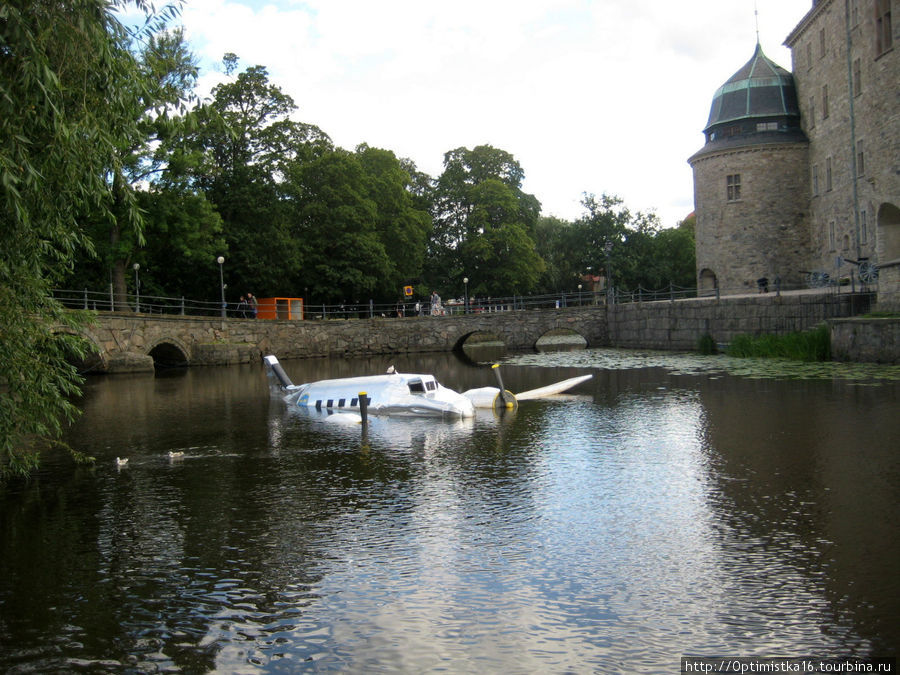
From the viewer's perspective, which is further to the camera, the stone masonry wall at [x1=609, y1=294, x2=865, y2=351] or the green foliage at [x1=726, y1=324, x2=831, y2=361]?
the stone masonry wall at [x1=609, y1=294, x2=865, y2=351]

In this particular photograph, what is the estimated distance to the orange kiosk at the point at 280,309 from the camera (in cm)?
4259

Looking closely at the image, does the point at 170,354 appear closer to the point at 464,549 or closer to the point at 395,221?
the point at 395,221

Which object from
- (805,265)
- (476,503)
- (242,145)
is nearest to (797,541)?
(476,503)

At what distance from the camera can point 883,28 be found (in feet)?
95.0

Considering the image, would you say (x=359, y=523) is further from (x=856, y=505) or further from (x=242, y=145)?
(x=242, y=145)

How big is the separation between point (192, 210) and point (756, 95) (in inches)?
1077

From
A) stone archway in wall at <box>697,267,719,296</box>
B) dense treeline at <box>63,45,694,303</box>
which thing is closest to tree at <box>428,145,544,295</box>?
dense treeline at <box>63,45,694,303</box>

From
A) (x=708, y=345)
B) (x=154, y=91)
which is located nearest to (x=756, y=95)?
(x=708, y=345)

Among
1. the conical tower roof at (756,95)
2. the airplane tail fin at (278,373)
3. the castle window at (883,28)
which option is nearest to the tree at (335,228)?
the conical tower roof at (756,95)

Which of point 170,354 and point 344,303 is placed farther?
point 344,303

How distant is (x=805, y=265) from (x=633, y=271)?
19.0m

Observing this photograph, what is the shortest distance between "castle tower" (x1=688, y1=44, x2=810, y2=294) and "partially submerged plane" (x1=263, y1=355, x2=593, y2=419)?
2507 cm

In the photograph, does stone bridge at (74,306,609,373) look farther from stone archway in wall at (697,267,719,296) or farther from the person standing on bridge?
stone archway in wall at (697,267,719,296)

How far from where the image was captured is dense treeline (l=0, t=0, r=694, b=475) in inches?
299
